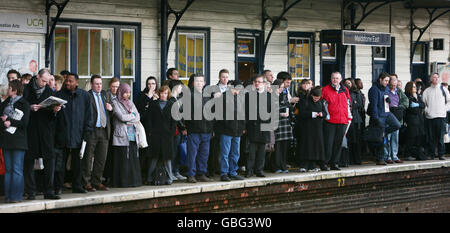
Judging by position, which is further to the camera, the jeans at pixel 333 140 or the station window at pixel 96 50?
the jeans at pixel 333 140

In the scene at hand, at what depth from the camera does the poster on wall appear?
1273 centimetres

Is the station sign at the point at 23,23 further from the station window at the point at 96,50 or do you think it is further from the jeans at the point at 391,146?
the jeans at the point at 391,146

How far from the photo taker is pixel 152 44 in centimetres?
1488

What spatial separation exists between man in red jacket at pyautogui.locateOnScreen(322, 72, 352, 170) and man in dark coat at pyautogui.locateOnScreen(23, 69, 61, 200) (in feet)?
18.0

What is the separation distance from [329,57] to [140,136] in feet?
25.6

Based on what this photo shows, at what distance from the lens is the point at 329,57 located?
18.5 meters

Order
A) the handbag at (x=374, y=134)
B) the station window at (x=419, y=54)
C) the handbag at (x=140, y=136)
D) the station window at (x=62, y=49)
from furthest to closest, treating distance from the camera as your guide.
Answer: the station window at (x=419, y=54) → the handbag at (x=374, y=134) → the station window at (x=62, y=49) → the handbag at (x=140, y=136)

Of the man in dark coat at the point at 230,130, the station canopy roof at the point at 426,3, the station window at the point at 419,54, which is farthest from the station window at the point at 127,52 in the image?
the station window at the point at 419,54

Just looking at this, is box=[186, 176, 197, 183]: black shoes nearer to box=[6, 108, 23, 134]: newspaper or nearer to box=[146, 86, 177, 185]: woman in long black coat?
box=[146, 86, 177, 185]: woman in long black coat

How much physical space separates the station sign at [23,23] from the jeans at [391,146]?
714 cm

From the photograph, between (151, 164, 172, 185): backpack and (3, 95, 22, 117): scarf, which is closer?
(3, 95, 22, 117): scarf

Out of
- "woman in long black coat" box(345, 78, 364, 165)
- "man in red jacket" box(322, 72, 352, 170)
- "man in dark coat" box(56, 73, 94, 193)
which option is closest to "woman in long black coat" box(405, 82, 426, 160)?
"woman in long black coat" box(345, 78, 364, 165)

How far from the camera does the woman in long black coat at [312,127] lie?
13.8m
